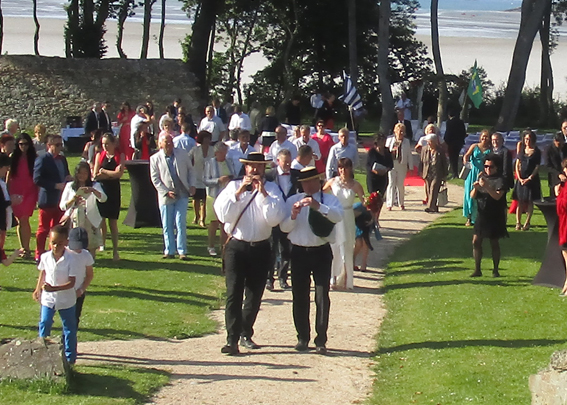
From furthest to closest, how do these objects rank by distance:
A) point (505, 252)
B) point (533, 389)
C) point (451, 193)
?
point (451, 193), point (505, 252), point (533, 389)

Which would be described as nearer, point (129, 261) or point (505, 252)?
point (129, 261)

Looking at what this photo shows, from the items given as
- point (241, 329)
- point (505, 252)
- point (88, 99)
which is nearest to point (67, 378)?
point (241, 329)

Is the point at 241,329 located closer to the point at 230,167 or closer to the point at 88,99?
the point at 230,167

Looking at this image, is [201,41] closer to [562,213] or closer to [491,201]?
[491,201]

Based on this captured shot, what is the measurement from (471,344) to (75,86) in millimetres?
30785

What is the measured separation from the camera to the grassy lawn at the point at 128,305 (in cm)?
872

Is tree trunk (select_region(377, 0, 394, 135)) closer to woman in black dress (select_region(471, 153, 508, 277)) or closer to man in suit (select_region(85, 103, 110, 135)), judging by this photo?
man in suit (select_region(85, 103, 110, 135))

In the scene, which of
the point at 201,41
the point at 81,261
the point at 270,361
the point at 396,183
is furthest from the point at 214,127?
the point at 201,41

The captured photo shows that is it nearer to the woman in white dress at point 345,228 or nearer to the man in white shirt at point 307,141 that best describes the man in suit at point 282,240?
the woman in white dress at point 345,228

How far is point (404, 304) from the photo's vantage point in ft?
40.8

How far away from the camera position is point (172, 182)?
14.7 m

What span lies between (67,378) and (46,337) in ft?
1.44

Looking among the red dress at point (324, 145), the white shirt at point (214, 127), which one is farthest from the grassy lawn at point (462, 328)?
the white shirt at point (214, 127)

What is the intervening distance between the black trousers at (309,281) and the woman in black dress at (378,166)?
299 inches
